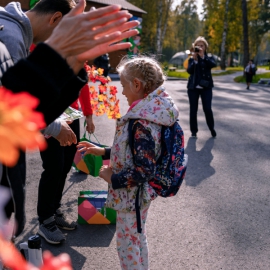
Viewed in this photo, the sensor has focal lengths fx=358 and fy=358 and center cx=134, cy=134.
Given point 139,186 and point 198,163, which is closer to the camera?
point 139,186

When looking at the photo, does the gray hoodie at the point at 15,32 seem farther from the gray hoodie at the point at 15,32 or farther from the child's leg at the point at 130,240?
the child's leg at the point at 130,240

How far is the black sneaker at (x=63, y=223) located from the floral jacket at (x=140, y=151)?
1245 mm

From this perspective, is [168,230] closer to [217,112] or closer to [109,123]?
[109,123]

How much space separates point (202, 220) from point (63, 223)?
134cm

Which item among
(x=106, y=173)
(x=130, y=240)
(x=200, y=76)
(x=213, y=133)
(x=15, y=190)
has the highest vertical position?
(x=15, y=190)

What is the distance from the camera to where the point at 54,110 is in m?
0.96

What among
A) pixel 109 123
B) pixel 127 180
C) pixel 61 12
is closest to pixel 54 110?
pixel 61 12

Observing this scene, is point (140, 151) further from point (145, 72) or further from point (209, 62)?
point (209, 62)

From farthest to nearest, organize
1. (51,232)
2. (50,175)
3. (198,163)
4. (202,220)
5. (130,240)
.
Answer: (198,163) → (202,220) → (51,232) → (50,175) → (130,240)

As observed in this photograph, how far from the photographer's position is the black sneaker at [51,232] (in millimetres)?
2961

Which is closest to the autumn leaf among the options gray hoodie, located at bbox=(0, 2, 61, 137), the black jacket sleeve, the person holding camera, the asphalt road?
the black jacket sleeve

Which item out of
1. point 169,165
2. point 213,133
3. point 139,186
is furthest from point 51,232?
point 213,133

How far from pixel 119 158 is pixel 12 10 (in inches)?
39.4

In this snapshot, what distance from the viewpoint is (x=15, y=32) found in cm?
127
